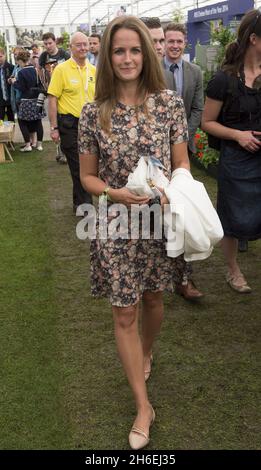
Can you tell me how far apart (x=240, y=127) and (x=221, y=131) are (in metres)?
0.12

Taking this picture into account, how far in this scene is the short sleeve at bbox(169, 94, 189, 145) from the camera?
260cm

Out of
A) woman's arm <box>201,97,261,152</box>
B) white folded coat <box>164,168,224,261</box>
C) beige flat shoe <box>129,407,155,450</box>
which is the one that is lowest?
beige flat shoe <box>129,407,155,450</box>

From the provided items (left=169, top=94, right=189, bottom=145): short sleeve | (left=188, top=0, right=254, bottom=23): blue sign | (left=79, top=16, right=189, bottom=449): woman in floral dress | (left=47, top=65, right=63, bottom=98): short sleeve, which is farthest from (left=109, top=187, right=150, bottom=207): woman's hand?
(left=188, top=0, right=254, bottom=23): blue sign

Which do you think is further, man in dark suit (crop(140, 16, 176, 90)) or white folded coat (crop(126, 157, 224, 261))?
man in dark suit (crop(140, 16, 176, 90))

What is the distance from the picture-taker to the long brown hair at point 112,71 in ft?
8.07

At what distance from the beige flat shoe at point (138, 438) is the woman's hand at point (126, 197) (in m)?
1.03

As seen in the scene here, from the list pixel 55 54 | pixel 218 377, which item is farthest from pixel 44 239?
pixel 55 54

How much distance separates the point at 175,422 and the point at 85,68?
4.30m

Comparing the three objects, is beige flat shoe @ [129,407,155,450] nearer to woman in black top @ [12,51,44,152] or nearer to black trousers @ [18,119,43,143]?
woman in black top @ [12,51,44,152]

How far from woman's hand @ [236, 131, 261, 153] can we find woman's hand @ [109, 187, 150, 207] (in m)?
1.36

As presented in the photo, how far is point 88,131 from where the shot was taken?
259 cm

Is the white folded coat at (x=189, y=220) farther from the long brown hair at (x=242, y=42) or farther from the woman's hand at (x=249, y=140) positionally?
the long brown hair at (x=242, y=42)

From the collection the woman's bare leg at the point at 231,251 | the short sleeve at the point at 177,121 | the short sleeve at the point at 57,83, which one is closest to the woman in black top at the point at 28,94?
the short sleeve at the point at 57,83
